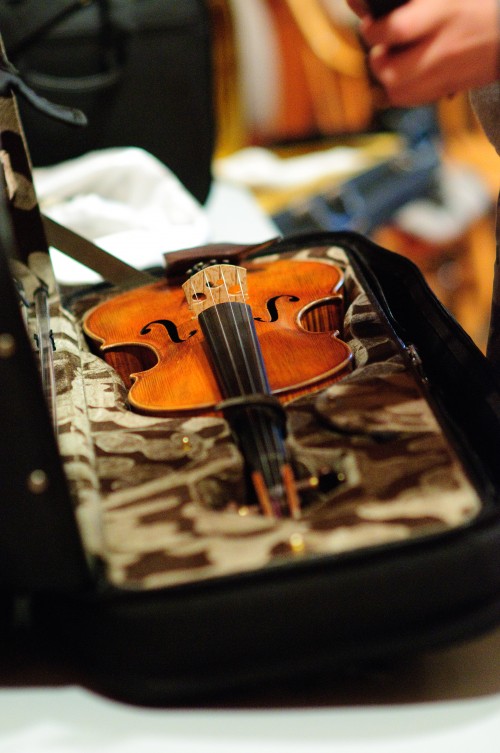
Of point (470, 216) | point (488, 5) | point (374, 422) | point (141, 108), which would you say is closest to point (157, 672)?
point (374, 422)

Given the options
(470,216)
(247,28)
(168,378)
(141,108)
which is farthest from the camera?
(247,28)

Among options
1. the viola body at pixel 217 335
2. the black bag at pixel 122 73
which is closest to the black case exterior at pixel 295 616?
the viola body at pixel 217 335

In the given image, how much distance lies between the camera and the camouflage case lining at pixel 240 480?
1.08 feet

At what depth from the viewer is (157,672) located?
33 centimetres

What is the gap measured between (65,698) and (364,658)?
0.14 meters

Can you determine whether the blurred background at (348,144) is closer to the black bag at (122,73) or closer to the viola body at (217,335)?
the black bag at (122,73)

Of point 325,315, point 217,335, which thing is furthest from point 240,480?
point 325,315

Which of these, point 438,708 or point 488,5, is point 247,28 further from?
point 438,708

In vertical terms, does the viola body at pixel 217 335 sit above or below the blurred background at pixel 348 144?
below

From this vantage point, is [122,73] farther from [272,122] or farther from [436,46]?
[272,122]

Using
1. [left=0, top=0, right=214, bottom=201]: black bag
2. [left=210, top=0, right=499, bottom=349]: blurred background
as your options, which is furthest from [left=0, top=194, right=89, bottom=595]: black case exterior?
[left=210, top=0, right=499, bottom=349]: blurred background

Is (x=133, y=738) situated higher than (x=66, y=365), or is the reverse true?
(x=66, y=365)

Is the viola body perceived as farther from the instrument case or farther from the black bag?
the black bag

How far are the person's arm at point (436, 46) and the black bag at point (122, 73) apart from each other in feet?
2.28
